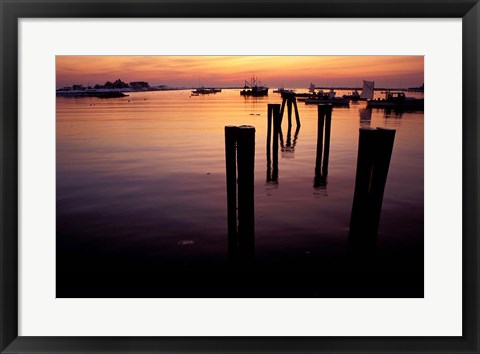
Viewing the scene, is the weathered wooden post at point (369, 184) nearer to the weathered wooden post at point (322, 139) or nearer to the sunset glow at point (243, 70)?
the sunset glow at point (243, 70)

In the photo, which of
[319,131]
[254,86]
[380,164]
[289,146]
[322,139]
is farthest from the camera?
[289,146]

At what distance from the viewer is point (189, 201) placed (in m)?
6.57

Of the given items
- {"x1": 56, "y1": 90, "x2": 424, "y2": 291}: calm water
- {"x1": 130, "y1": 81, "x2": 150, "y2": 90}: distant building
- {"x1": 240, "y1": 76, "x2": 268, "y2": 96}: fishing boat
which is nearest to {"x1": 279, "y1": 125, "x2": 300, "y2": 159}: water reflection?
{"x1": 56, "y1": 90, "x2": 424, "y2": 291}: calm water

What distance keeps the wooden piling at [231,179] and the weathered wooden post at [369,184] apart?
822mm

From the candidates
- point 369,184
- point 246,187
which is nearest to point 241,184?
point 246,187

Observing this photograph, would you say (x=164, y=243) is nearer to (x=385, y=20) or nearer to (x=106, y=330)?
(x=106, y=330)

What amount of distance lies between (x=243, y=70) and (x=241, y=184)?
1349mm

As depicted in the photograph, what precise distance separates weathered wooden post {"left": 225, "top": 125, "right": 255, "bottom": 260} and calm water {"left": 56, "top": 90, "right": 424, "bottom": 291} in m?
0.52

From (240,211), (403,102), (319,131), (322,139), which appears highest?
(403,102)

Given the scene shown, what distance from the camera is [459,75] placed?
3441 millimetres

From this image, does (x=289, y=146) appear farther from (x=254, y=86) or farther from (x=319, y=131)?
(x=254, y=86)

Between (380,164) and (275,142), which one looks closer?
(380,164)

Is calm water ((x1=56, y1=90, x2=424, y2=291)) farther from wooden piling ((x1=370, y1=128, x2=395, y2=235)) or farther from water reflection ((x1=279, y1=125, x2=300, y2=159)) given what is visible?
wooden piling ((x1=370, y1=128, x2=395, y2=235))

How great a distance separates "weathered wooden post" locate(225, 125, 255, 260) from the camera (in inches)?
150
